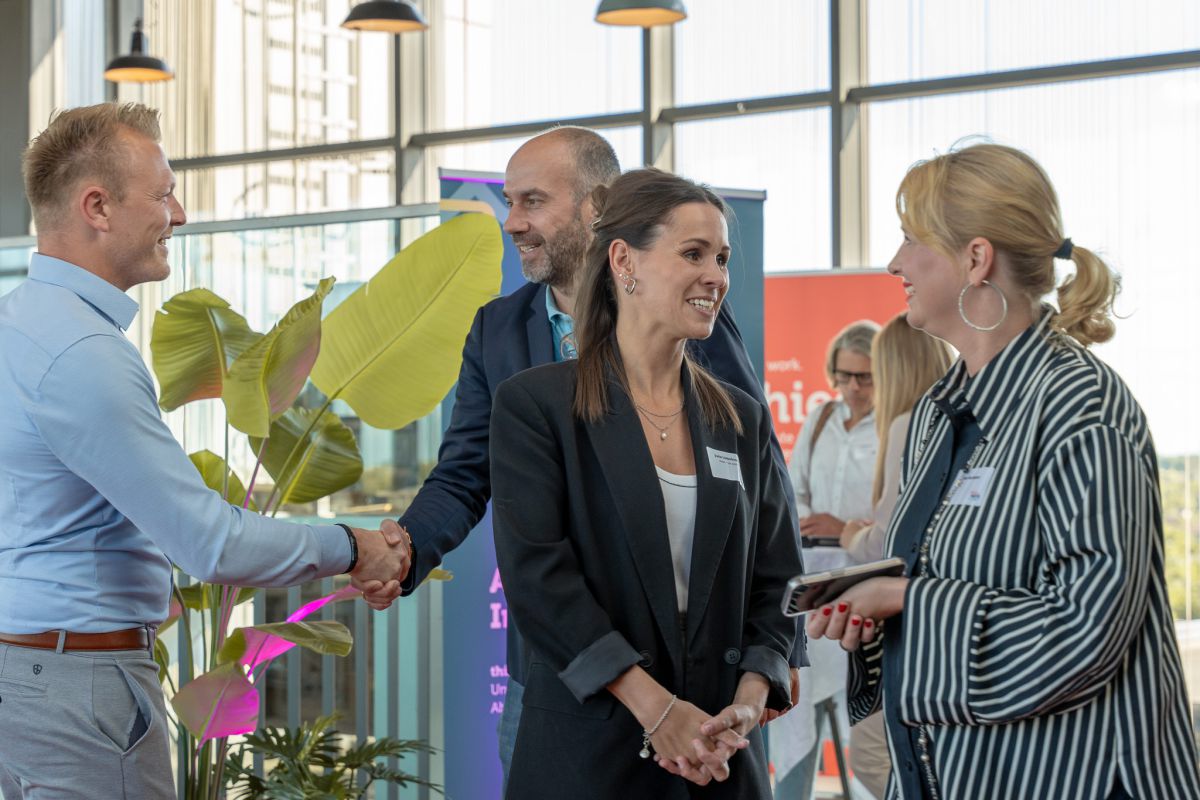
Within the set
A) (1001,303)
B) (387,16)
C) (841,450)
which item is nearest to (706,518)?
(1001,303)

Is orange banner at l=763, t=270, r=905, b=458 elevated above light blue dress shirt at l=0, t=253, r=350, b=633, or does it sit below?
above

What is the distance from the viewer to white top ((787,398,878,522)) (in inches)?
188

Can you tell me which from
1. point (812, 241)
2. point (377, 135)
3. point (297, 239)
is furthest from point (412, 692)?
point (377, 135)

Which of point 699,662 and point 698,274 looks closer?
point 699,662

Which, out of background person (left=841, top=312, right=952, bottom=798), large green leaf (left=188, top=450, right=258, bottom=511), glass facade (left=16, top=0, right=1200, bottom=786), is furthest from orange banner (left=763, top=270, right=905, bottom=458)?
large green leaf (left=188, top=450, right=258, bottom=511)

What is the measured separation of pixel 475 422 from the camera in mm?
2568

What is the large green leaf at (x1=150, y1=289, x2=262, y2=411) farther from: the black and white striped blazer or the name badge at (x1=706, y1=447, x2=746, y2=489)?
the black and white striped blazer

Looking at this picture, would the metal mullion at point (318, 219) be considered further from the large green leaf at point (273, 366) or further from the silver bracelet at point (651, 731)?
the silver bracelet at point (651, 731)

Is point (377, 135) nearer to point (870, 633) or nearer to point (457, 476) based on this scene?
point (457, 476)

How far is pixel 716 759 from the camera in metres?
1.90

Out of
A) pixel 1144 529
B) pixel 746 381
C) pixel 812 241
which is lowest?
pixel 1144 529

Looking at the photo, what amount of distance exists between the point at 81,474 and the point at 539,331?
0.88m

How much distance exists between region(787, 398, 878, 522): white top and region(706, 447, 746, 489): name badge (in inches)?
108

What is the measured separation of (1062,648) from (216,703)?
2120mm
